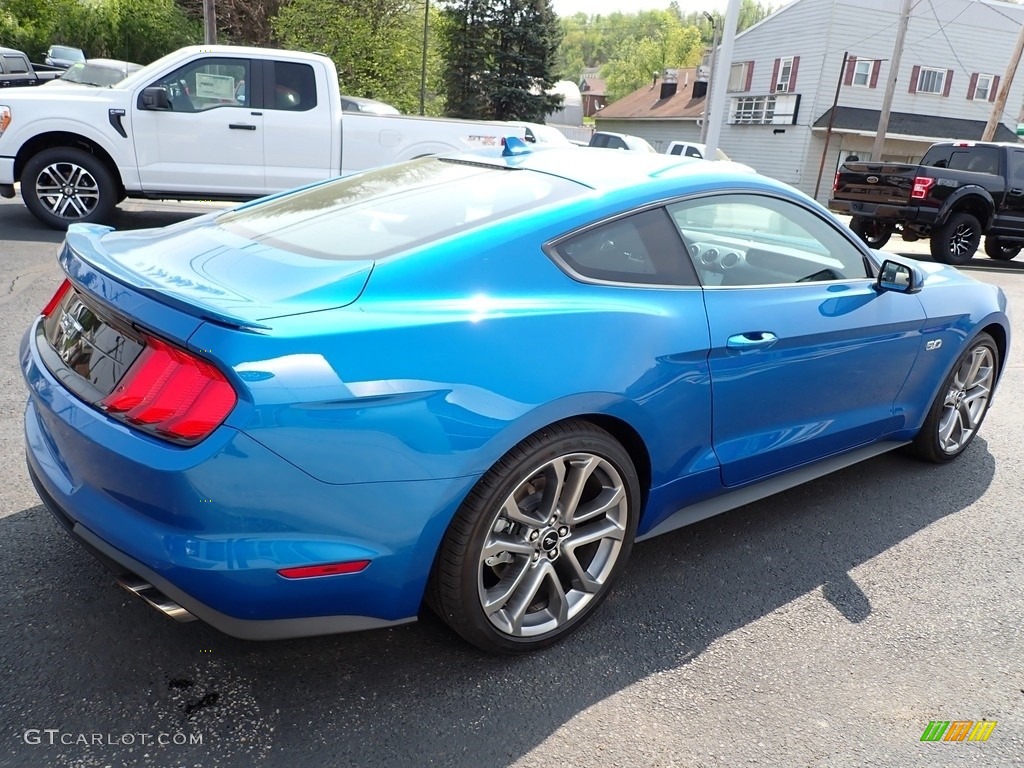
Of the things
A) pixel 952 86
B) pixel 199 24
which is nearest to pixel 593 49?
pixel 952 86

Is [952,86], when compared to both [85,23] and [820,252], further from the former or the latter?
[820,252]

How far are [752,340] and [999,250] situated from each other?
49.6 ft

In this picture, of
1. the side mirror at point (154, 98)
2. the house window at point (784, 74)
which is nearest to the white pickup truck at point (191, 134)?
the side mirror at point (154, 98)

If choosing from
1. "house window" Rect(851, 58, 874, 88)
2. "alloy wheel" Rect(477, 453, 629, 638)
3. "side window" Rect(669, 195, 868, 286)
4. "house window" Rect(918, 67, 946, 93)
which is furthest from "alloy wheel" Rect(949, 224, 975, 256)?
"house window" Rect(918, 67, 946, 93)

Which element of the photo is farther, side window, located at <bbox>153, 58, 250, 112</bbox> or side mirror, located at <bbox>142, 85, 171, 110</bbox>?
side window, located at <bbox>153, 58, 250, 112</bbox>

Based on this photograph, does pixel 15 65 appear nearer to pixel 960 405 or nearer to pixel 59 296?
pixel 59 296

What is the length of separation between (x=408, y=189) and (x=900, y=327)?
2233 mm

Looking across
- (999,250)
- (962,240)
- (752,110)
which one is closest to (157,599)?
(962,240)

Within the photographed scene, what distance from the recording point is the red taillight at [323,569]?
208 centimetres

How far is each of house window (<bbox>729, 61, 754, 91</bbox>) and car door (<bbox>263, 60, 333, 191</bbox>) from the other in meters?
38.7

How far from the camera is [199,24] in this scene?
110 feet

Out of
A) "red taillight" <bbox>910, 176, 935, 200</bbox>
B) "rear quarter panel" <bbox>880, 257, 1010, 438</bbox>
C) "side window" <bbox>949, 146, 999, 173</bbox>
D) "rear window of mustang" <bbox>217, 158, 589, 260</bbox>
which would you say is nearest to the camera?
"rear window of mustang" <bbox>217, 158, 589, 260</bbox>

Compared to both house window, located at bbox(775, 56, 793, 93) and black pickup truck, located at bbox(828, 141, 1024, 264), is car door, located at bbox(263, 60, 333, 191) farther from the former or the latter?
house window, located at bbox(775, 56, 793, 93)

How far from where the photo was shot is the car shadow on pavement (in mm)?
2213
